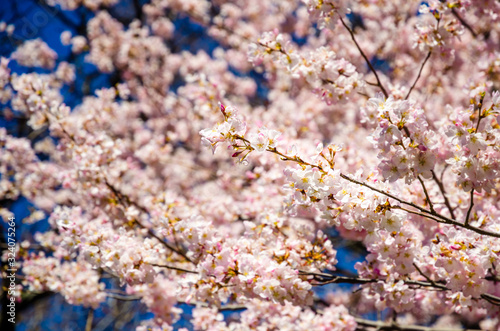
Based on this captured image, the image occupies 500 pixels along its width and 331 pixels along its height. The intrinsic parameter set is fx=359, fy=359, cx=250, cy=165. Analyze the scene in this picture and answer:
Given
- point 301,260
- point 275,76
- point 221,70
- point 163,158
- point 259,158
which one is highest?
point 221,70

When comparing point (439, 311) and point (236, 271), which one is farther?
point (439, 311)

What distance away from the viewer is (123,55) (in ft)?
23.6

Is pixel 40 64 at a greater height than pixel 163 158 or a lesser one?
greater

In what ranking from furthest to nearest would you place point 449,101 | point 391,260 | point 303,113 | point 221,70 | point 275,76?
1. point 221,70
2. point 275,76
3. point 449,101
4. point 303,113
5. point 391,260

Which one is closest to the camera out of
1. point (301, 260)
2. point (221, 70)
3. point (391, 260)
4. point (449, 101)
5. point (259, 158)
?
point (391, 260)

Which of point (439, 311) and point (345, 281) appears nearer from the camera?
point (345, 281)

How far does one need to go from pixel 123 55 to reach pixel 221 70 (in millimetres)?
2310

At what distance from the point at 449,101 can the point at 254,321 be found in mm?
4799

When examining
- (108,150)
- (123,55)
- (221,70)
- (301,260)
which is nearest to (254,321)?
(301,260)

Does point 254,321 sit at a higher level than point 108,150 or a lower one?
lower

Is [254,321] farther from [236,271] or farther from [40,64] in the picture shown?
[40,64]

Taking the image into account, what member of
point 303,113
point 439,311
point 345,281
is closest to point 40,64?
point 303,113

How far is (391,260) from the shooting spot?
228 cm

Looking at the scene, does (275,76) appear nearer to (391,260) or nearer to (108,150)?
(108,150)
